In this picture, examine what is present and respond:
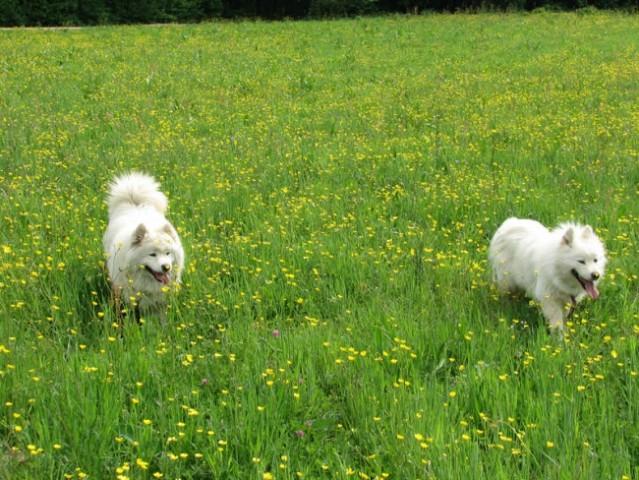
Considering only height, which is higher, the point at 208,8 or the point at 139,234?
the point at 208,8

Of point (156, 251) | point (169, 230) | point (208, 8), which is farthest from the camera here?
point (208, 8)

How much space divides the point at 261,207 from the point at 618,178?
3948 mm

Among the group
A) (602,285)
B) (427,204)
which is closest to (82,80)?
(427,204)

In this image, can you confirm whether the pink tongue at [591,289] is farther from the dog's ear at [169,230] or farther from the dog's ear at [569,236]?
the dog's ear at [169,230]

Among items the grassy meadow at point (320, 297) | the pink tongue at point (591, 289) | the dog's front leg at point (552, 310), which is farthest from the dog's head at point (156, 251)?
the pink tongue at point (591, 289)

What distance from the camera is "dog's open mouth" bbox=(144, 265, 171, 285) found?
463 cm

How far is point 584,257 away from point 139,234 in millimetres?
3099

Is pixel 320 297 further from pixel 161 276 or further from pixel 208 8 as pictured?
pixel 208 8

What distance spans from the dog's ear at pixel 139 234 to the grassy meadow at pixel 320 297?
1.83 ft

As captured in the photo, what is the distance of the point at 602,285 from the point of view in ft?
15.8

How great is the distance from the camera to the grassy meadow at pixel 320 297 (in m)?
3.05

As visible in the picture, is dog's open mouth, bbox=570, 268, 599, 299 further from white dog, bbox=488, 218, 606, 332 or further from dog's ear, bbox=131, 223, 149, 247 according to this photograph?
dog's ear, bbox=131, 223, 149, 247

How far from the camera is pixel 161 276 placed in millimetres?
4652

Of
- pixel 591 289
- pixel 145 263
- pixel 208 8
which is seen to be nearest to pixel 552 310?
pixel 591 289
